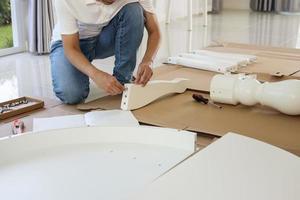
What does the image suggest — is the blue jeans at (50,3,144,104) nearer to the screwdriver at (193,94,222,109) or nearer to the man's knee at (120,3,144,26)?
the man's knee at (120,3,144,26)

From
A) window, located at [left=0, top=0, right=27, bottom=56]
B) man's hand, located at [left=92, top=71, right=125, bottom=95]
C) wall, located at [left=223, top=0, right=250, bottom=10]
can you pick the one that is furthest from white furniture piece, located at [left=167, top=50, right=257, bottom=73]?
wall, located at [left=223, top=0, right=250, bottom=10]

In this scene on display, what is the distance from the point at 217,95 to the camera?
157 cm

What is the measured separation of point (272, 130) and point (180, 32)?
8.93ft

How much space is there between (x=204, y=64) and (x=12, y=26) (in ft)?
5.72

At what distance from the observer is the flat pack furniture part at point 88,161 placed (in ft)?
2.62

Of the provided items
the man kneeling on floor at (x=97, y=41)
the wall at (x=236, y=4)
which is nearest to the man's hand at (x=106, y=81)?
the man kneeling on floor at (x=97, y=41)

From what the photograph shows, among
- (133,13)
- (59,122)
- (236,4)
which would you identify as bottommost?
(59,122)

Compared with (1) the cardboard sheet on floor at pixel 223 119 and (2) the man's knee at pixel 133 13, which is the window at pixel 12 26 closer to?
(2) the man's knee at pixel 133 13

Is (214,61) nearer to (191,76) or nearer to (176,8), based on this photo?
(191,76)

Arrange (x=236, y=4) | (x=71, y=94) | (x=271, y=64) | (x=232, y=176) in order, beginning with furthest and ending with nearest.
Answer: (x=236, y=4) → (x=271, y=64) → (x=71, y=94) → (x=232, y=176)

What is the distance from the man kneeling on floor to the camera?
62.2 inches

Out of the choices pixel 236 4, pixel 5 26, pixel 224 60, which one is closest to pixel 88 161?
pixel 224 60

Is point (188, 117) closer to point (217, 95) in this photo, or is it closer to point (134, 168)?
point (217, 95)

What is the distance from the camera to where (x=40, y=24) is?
3086 mm
